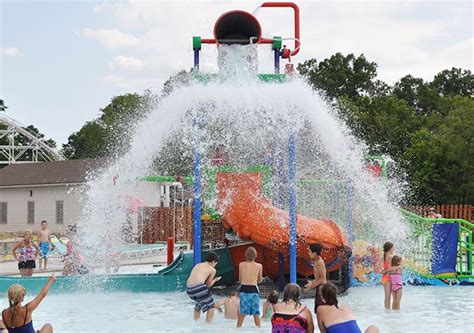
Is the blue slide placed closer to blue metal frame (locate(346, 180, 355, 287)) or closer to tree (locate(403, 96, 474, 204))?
blue metal frame (locate(346, 180, 355, 287))

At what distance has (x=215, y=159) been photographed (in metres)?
13.1

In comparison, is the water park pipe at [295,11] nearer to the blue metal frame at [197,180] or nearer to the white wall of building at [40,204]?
the blue metal frame at [197,180]

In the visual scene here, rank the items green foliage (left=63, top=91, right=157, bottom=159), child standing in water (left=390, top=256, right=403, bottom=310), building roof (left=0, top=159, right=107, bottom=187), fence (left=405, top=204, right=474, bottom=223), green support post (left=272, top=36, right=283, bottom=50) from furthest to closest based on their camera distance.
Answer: green foliage (left=63, top=91, right=157, bottom=159) → building roof (left=0, top=159, right=107, bottom=187) → fence (left=405, top=204, right=474, bottom=223) → green support post (left=272, top=36, right=283, bottom=50) → child standing in water (left=390, top=256, right=403, bottom=310)

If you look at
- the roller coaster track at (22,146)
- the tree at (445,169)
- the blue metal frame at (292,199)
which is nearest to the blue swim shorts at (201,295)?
the blue metal frame at (292,199)

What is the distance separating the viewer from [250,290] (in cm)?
1020

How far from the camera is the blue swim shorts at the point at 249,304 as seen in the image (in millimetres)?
10117

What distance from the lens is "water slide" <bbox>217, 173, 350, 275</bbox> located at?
41.4ft

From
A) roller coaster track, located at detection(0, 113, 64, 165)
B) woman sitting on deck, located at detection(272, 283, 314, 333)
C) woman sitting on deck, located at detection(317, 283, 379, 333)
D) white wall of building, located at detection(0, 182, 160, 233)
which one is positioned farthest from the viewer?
roller coaster track, located at detection(0, 113, 64, 165)

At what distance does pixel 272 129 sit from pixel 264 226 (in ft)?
5.43

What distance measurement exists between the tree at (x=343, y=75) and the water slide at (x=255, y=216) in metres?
39.0

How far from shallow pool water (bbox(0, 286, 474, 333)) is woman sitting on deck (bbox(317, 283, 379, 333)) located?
12.1ft

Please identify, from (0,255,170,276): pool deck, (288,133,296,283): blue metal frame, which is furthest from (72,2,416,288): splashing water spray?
(0,255,170,276): pool deck

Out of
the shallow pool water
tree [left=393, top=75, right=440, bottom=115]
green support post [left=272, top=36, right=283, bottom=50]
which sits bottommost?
the shallow pool water

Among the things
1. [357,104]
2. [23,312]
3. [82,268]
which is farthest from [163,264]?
[357,104]
